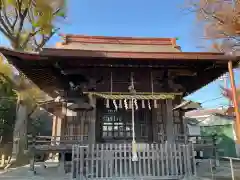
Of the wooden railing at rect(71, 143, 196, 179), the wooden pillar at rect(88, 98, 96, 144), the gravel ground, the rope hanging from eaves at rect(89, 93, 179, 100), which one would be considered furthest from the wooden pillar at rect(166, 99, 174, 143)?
the wooden pillar at rect(88, 98, 96, 144)

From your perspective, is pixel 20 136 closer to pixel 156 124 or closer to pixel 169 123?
pixel 156 124

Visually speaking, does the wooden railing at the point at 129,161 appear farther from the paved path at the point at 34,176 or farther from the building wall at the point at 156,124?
the paved path at the point at 34,176

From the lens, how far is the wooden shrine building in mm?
6949

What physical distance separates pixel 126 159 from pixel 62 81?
4.55m

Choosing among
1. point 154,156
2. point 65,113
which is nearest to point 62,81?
point 65,113

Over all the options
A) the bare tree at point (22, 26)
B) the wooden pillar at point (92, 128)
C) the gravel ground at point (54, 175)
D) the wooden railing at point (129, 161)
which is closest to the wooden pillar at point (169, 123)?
the wooden railing at point (129, 161)

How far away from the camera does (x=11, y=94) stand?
19.3 meters

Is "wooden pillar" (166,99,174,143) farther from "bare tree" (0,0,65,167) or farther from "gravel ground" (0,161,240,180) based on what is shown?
"bare tree" (0,0,65,167)

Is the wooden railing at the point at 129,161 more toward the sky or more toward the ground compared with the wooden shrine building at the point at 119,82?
more toward the ground

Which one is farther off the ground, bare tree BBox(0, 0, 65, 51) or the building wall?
bare tree BBox(0, 0, 65, 51)

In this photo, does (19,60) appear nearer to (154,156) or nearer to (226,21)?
(154,156)

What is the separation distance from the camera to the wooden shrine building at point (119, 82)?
6.95 meters

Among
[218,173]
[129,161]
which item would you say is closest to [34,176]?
[129,161]

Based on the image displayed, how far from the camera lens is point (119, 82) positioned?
830 centimetres
